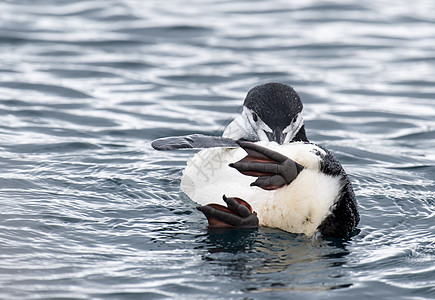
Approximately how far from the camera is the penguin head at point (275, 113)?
250 inches

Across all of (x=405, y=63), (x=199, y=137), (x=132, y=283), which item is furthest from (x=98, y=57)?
(x=132, y=283)

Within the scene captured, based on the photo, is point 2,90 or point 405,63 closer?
point 2,90

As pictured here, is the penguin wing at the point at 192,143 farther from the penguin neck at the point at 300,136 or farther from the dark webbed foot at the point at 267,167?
the penguin neck at the point at 300,136

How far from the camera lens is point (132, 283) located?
4852 millimetres

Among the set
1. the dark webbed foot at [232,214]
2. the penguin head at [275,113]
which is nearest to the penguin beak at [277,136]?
the penguin head at [275,113]

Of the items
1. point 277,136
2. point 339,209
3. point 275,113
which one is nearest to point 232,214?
point 339,209

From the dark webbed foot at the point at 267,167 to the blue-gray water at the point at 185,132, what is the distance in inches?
17.4

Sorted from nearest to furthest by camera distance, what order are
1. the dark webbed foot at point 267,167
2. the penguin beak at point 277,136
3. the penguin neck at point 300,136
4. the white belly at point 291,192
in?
1. the dark webbed foot at point 267,167
2. the white belly at point 291,192
3. the penguin beak at point 277,136
4. the penguin neck at point 300,136

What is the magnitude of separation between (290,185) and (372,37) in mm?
8502

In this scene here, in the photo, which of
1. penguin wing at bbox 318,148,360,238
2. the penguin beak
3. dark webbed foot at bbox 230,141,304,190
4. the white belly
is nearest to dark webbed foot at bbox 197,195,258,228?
the white belly

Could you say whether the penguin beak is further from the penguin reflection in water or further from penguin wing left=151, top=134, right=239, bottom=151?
penguin wing left=151, top=134, right=239, bottom=151

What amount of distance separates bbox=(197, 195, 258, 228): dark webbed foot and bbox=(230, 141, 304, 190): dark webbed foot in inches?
9.3

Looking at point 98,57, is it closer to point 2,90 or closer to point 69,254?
point 2,90

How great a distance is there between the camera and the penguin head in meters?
6.34
